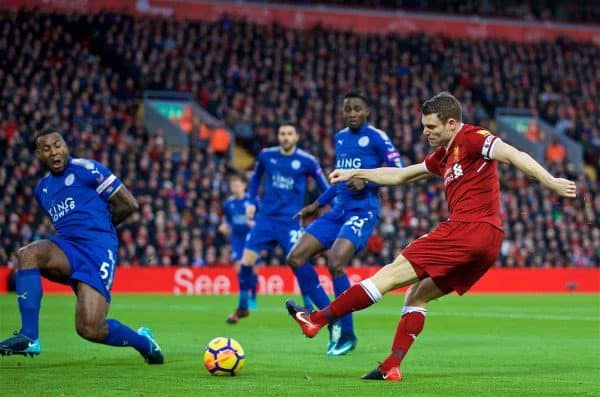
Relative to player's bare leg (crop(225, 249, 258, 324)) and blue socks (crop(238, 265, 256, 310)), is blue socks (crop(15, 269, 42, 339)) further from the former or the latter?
blue socks (crop(238, 265, 256, 310))

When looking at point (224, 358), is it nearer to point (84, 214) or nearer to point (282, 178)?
point (84, 214)

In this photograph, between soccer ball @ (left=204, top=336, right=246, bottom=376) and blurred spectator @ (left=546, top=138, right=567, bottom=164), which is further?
blurred spectator @ (left=546, top=138, right=567, bottom=164)

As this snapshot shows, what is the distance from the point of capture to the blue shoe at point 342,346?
1111 cm

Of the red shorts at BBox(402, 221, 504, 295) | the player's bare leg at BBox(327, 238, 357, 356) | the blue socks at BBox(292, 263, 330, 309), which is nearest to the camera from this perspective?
the red shorts at BBox(402, 221, 504, 295)

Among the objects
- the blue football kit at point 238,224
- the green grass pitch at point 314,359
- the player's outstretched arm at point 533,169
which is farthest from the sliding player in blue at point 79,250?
the blue football kit at point 238,224

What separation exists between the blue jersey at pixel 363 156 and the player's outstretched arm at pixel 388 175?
2.37m

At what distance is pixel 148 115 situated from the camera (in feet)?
106

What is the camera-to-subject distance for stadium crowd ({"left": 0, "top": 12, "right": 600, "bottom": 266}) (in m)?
27.4

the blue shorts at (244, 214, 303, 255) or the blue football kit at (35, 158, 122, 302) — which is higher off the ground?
the blue football kit at (35, 158, 122, 302)

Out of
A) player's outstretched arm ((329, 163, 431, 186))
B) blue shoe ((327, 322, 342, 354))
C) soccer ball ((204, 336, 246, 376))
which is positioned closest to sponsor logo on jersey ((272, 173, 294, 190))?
blue shoe ((327, 322, 342, 354))

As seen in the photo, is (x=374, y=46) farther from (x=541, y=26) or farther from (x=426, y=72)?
(x=541, y=26)

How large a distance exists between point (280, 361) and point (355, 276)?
17.2m

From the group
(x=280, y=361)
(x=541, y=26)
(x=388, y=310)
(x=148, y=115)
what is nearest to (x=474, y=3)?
(x=541, y=26)

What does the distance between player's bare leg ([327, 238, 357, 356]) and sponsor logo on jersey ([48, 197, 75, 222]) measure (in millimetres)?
2834
